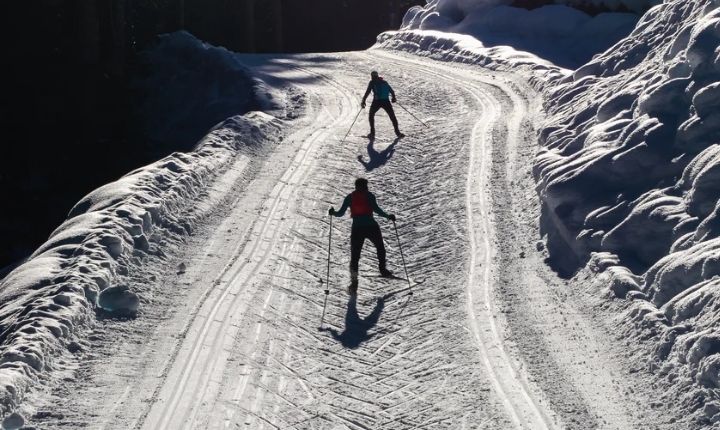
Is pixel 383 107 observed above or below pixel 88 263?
above

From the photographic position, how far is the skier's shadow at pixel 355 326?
43.0 ft

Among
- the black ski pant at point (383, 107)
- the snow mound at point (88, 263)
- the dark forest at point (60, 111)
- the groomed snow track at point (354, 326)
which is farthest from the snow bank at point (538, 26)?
the snow mound at point (88, 263)

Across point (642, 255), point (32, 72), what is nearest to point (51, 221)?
point (32, 72)

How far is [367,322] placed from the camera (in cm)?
1379

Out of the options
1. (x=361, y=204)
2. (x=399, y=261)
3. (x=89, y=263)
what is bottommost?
(x=399, y=261)

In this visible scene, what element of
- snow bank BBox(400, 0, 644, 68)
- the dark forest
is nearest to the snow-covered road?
the dark forest

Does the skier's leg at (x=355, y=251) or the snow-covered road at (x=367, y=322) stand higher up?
the skier's leg at (x=355, y=251)

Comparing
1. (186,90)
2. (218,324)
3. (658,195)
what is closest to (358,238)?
(218,324)

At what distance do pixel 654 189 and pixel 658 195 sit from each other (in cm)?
33

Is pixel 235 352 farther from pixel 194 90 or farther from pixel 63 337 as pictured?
pixel 194 90

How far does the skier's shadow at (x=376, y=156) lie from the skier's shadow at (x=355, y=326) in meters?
6.79

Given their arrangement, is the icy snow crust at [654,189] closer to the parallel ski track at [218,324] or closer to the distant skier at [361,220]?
the distant skier at [361,220]

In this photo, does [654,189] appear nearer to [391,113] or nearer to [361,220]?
[361,220]

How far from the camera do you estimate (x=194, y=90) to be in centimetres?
3356
